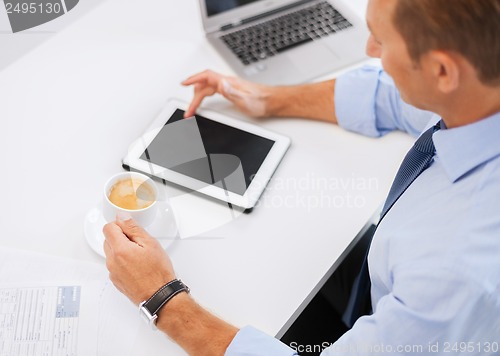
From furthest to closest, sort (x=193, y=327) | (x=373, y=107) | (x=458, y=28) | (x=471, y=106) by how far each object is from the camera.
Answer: (x=373, y=107) < (x=193, y=327) < (x=471, y=106) < (x=458, y=28)

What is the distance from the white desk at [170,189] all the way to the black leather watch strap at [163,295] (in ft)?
0.14

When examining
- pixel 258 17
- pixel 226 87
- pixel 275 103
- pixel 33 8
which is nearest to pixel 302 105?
pixel 275 103

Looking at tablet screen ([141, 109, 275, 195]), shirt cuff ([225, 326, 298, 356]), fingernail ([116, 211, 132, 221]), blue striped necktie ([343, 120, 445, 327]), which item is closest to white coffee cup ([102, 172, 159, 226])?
fingernail ([116, 211, 132, 221])

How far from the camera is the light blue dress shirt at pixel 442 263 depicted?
0.77m

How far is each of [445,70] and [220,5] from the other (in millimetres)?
693

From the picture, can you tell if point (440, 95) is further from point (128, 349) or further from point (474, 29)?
point (128, 349)

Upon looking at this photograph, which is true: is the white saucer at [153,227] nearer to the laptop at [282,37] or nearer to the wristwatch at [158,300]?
the wristwatch at [158,300]

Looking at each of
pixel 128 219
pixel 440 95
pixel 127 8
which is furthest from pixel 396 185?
pixel 127 8

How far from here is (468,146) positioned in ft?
2.79

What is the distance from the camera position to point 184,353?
92 centimetres

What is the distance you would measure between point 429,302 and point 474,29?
14.0 inches

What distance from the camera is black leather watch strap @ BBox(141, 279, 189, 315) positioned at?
3.06 feet

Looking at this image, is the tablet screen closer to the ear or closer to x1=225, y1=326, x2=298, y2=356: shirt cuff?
x1=225, y1=326, x2=298, y2=356: shirt cuff

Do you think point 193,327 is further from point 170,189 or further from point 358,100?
point 358,100
